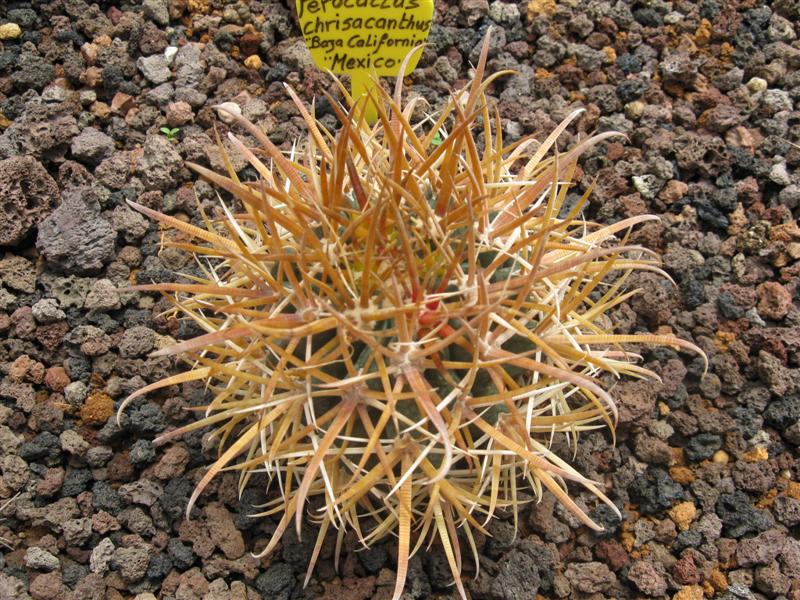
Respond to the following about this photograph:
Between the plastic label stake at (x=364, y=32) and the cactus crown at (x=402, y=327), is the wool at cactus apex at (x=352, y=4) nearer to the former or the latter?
the plastic label stake at (x=364, y=32)

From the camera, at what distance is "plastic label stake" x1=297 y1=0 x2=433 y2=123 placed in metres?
1.35

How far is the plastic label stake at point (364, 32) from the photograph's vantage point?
1.35m

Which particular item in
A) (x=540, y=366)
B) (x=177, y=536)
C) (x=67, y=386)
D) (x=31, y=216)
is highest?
(x=540, y=366)

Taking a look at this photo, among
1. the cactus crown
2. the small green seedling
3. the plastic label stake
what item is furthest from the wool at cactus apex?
the small green seedling

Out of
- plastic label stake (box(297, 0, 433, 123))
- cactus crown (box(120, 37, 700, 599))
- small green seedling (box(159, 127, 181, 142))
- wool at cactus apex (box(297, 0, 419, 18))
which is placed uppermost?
wool at cactus apex (box(297, 0, 419, 18))

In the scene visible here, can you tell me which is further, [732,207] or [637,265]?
[732,207]

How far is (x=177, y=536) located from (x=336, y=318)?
0.66 m

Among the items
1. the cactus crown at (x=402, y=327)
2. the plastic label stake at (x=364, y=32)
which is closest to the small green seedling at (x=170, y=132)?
the plastic label stake at (x=364, y=32)

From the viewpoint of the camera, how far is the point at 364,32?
4.56 feet

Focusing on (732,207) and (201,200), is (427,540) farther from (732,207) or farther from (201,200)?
(732,207)

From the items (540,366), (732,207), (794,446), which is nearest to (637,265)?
(540,366)

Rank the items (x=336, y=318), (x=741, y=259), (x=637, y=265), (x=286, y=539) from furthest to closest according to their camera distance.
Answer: (x=741, y=259)
(x=286, y=539)
(x=637, y=265)
(x=336, y=318)

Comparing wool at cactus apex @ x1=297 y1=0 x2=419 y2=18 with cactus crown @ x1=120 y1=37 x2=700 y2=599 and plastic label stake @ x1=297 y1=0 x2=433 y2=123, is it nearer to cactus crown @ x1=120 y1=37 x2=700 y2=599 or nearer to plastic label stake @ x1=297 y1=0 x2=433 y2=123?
plastic label stake @ x1=297 y1=0 x2=433 y2=123

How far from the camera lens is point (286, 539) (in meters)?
1.32
